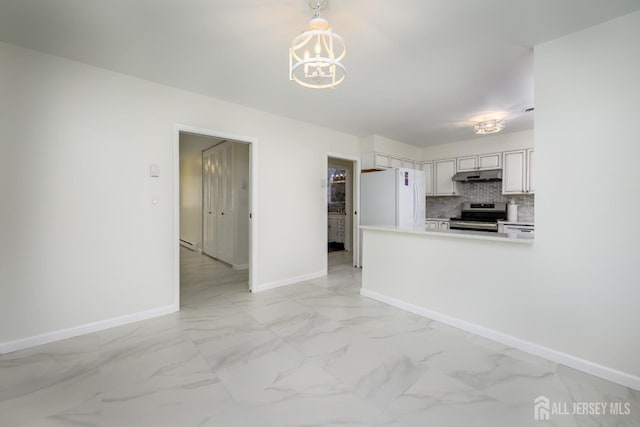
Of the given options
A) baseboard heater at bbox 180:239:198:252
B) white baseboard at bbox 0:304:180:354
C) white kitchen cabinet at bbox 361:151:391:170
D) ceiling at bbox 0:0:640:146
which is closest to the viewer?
ceiling at bbox 0:0:640:146

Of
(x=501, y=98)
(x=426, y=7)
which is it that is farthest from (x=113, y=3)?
(x=501, y=98)

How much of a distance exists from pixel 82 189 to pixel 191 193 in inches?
195

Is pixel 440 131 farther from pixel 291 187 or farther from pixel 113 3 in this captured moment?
pixel 113 3

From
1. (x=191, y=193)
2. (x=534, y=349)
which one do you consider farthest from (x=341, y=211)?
(x=534, y=349)

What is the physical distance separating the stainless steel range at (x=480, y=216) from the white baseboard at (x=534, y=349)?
9.57ft

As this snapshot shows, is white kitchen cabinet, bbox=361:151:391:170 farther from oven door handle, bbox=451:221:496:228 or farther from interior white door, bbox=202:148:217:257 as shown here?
interior white door, bbox=202:148:217:257

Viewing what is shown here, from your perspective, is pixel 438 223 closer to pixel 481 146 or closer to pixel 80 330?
pixel 481 146

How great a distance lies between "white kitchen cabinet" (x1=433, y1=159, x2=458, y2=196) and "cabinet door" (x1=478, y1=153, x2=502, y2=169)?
50 centimetres

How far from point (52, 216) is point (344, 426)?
2.77 meters

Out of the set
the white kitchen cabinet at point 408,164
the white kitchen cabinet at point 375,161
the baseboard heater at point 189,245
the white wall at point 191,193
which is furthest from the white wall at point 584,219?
the baseboard heater at point 189,245

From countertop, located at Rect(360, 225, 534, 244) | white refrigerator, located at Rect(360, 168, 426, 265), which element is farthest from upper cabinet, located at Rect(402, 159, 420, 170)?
countertop, located at Rect(360, 225, 534, 244)

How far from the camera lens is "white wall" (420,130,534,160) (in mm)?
4781

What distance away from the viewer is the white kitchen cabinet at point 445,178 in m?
5.61

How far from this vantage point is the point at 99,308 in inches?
100
